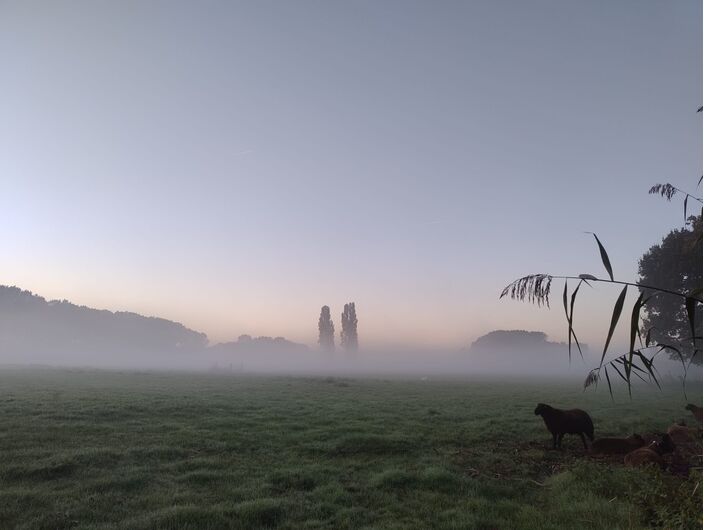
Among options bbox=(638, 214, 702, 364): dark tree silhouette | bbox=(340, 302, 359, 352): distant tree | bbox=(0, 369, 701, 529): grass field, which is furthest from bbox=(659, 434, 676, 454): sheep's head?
bbox=(340, 302, 359, 352): distant tree

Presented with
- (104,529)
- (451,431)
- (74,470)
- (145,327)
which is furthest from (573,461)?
(145,327)

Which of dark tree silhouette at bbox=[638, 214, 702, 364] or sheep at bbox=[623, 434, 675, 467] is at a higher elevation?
dark tree silhouette at bbox=[638, 214, 702, 364]

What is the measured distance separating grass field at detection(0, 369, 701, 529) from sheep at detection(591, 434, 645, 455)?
111 cm

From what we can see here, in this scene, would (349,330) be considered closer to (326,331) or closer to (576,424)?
(326,331)

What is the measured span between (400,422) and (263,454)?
318 inches

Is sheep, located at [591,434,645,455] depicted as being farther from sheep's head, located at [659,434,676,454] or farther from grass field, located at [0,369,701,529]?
grass field, located at [0,369,701,529]

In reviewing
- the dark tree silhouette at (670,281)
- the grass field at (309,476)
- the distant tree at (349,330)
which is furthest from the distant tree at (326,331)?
the grass field at (309,476)

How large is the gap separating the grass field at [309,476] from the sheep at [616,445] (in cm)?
111

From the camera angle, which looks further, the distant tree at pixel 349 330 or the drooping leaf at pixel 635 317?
the distant tree at pixel 349 330

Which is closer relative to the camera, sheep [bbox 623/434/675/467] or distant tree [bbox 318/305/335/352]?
sheep [bbox 623/434/675/467]

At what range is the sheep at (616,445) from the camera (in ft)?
41.2

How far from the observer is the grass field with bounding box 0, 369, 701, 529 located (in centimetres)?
771

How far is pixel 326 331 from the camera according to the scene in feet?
465

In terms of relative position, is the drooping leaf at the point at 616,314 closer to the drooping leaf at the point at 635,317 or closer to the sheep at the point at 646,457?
the drooping leaf at the point at 635,317
